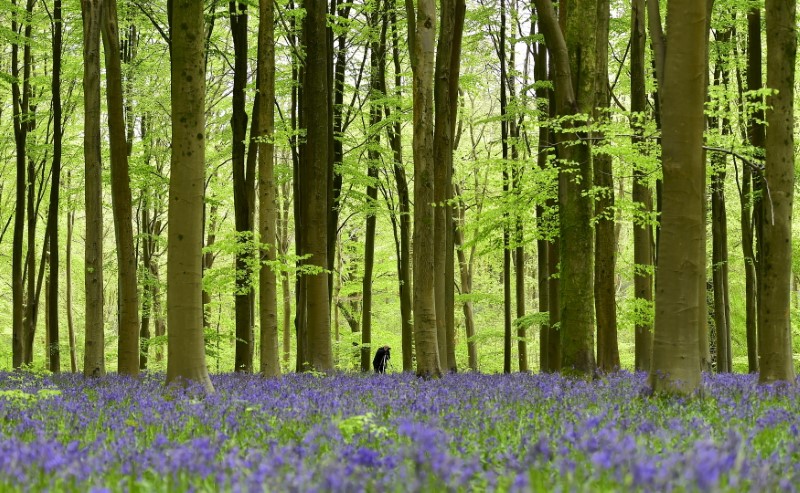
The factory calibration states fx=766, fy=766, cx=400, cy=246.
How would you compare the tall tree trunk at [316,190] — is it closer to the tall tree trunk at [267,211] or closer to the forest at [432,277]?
the forest at [432,277]

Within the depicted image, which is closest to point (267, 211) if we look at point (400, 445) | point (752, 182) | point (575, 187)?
point (575, 187)

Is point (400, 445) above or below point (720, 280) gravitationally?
below

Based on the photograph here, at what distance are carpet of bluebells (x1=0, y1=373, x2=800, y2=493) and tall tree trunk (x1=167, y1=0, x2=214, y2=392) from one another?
5.03 ft

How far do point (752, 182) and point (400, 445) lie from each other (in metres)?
22.1

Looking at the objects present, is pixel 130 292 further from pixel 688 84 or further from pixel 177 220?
pixel 688 84

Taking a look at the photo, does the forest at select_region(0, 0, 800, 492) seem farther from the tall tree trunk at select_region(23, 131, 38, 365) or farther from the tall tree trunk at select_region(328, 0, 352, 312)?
the tall tree trunk at select_region(23, 131, 38, 365)

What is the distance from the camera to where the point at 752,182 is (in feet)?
76.5

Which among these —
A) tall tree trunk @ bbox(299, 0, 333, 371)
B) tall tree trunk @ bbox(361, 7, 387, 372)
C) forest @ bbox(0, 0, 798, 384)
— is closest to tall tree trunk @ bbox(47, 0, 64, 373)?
forest @ bbox(0, 0, 798, 384)

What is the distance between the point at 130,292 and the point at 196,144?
589 centimetres

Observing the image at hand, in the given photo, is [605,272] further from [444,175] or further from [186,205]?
[186,205]

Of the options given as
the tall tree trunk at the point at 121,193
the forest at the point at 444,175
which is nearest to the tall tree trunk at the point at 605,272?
the forest at the point at 444,175

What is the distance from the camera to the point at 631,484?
2703 mm

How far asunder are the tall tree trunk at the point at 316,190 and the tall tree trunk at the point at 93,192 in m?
4.26

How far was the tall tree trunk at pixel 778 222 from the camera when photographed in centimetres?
1199
